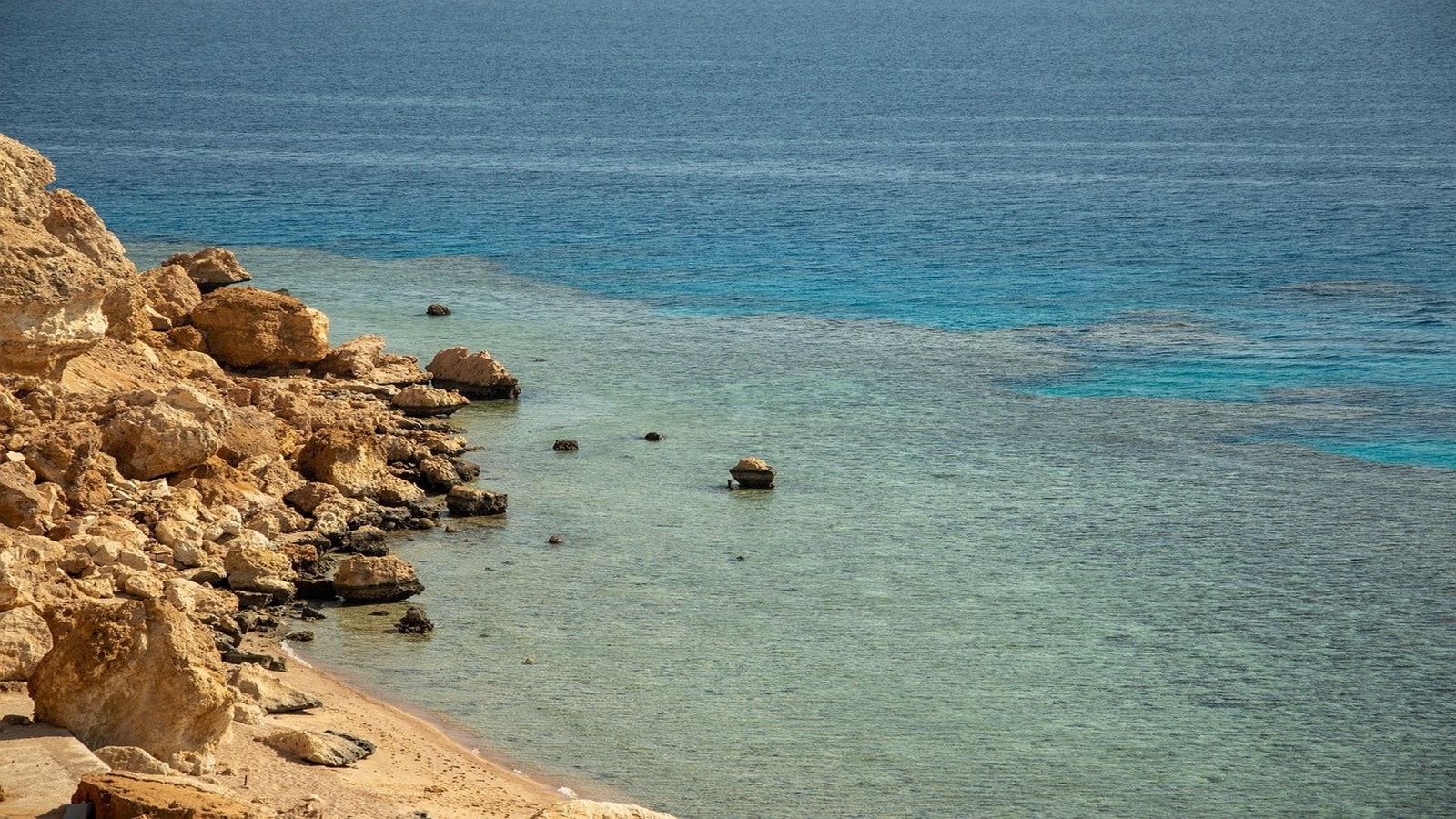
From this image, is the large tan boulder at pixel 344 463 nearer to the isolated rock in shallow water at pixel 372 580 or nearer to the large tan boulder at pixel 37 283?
the isolated rock in shallow water at pixel 372 580

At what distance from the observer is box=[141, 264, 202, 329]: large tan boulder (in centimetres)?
2688

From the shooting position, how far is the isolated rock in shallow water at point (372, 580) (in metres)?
19.0

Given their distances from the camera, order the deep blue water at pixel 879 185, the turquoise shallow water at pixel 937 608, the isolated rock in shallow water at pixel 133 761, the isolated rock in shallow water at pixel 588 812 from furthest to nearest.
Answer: the deep blue water at pixel 879 185, the turquoise shallow water at pixel 937 608, the isolated rock in shallow water at pixel 133 761, the isolated rock in shallow water at pixel 588 812

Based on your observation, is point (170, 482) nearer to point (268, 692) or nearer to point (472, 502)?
point (472, 502)

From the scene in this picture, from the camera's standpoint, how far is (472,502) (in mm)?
22797

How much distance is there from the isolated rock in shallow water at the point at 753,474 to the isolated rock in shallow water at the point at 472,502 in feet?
13.4

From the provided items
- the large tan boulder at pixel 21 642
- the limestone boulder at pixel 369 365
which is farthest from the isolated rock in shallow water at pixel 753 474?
the large tan boulder at pixel 21 642

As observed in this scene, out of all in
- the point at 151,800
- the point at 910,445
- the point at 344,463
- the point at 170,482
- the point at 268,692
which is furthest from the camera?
the point at 910,445

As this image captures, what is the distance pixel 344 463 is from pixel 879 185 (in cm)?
4886

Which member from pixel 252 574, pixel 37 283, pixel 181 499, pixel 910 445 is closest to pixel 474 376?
pixel 910 445

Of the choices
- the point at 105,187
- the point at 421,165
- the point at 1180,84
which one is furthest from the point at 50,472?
the point at 1180,84

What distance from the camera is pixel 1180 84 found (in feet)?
402

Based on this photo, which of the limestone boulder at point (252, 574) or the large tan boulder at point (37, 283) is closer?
the large tan boulder at point (37, 283)

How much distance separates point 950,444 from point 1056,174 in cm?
4485
